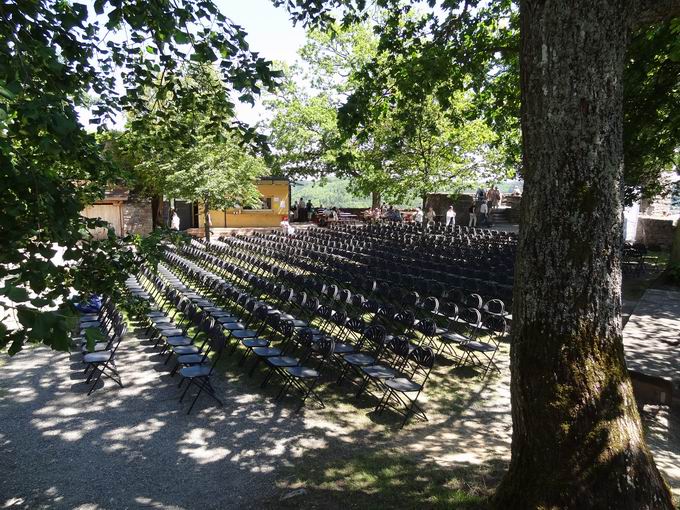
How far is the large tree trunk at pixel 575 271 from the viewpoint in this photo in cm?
327

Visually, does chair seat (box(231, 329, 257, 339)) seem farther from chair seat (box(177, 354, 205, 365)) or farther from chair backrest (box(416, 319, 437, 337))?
chair backrest (box(416, 319, 437, 337))

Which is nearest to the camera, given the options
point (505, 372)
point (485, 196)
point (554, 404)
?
point (554, 404)

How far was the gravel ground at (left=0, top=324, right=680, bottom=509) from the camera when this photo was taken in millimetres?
4852

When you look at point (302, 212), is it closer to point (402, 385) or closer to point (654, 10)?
point (402, 385)

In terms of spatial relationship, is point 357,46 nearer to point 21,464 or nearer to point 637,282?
point 637,282

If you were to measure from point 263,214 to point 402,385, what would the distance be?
84.6 feet

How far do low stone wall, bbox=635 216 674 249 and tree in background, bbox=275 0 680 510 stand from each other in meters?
23.9

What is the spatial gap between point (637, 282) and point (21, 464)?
16.3 metres

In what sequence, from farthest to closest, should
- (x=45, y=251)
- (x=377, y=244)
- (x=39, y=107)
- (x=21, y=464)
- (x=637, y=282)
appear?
(x=377, y=244) → (x=637, y=282) → (x=21, y=464) → (x=45, y=251) → (x=39, y=107)

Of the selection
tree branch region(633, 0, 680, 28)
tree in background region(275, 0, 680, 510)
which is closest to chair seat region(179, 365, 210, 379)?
tree in background region(275, 0, 680, 510)

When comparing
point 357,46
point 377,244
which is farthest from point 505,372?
point 357,46

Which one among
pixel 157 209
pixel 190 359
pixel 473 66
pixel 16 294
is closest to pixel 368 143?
pixel 157 209

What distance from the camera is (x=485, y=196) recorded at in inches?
1289

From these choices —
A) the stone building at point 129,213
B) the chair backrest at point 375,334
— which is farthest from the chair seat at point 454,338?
the stone building at point 129,213
